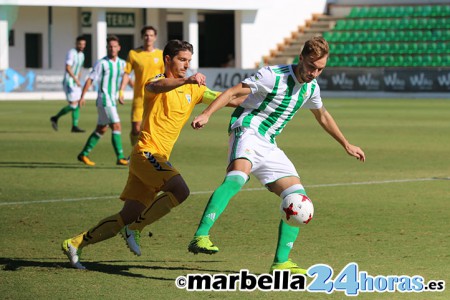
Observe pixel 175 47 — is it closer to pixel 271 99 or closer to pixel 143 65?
pixel 271 99

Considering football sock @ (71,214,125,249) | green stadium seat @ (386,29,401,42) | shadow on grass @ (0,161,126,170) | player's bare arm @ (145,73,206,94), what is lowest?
shadow on grass @ (0,161,126,170)

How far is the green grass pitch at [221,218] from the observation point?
7754 mm

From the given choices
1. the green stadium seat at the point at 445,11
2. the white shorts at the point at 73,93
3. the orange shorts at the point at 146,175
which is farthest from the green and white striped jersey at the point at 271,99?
the green stadium seat at the point at 445,11

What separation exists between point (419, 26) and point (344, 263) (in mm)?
43161

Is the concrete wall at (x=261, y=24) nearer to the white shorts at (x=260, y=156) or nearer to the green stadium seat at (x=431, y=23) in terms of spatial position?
the green stadium seat at (x=431, y=23)

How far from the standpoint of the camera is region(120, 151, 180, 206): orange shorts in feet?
26.8

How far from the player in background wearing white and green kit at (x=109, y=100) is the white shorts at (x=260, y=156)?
883cm

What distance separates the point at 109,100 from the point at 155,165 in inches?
346

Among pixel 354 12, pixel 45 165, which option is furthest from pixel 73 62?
pixel 354 12

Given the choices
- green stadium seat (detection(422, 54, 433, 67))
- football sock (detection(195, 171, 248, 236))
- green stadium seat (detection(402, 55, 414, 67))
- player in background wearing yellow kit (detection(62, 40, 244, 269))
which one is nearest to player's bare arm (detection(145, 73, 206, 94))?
player in background wearing yellow kit (detection(62, 40, 244, 269))

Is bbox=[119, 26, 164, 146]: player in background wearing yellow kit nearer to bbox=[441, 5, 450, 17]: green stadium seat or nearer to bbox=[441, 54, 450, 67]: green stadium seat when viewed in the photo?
bbox=[441, 54, 450, 67]: green stadium seat

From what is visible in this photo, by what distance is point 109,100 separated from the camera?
1683cm

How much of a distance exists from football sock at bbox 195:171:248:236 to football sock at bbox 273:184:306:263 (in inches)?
13.9

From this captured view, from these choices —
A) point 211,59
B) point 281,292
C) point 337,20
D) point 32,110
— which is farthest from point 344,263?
point 211,59
